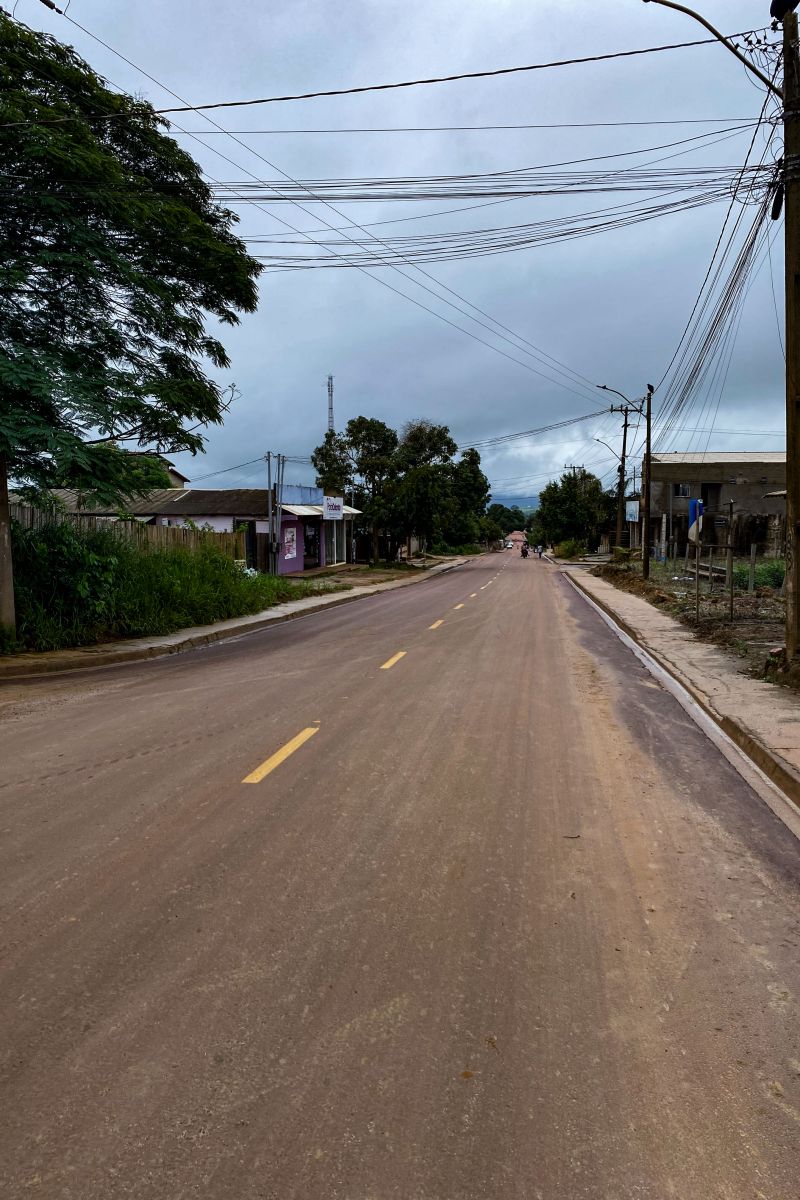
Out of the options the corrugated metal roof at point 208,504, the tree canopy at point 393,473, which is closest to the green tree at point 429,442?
the tree canopy at point 393,473

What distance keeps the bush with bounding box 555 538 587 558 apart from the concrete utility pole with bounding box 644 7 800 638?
66066 mm

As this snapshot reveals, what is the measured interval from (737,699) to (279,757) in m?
5.76

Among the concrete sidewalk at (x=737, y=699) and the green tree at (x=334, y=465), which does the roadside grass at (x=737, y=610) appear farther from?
the green tree at (x=334, y=465)

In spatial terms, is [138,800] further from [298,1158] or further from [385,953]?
[298,1158]

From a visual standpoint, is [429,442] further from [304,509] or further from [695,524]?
[695,524]

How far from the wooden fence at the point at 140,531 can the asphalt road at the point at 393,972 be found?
7.98 meters

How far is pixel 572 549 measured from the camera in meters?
77.8

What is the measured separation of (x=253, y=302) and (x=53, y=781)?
460 inches

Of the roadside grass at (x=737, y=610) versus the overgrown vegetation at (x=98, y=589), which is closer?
the roadside grass at (x=737, y=610)

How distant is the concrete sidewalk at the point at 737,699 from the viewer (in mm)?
6906

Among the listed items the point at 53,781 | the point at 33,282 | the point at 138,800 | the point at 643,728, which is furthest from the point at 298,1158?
the point at 33,282

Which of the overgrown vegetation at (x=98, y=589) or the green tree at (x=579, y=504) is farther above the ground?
the green tree at (x=579, y=504)

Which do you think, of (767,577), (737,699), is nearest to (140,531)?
(737,699)

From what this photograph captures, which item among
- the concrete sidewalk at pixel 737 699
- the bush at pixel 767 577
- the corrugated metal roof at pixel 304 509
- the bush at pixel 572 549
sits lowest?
the concrete sidewalk at pixel 737 699
